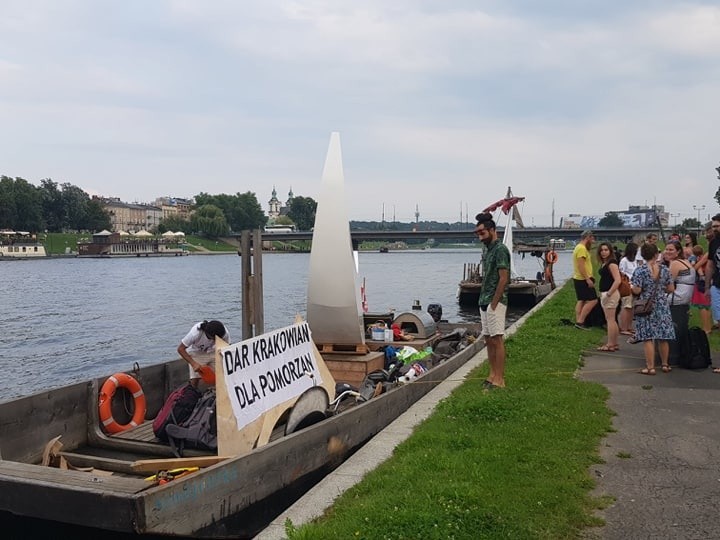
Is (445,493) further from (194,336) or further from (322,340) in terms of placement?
(322,340)

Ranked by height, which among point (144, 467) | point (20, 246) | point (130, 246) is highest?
point (20, 246)

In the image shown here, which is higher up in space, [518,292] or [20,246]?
[20,246]

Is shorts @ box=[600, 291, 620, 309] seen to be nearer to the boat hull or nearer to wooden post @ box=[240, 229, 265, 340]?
wooden post @ box=[240, 229, 265, 340]

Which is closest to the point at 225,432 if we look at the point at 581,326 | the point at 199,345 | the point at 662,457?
the point at 199,345

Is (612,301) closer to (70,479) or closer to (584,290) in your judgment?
(584,290)

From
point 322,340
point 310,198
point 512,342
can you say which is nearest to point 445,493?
point 322,340

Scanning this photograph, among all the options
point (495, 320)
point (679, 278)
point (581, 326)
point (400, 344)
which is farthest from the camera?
point (581, 326)

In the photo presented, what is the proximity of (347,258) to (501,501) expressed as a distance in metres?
6.55

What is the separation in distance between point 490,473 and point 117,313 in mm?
33640

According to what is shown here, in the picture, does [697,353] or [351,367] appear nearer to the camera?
[697,353]

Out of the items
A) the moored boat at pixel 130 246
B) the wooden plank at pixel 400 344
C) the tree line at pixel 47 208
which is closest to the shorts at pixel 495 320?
the wooden plank at pixel 400 344

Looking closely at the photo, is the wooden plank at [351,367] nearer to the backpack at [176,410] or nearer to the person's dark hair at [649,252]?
the backpack at [176,410]

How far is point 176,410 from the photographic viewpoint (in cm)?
731

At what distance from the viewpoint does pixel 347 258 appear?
1113cm
